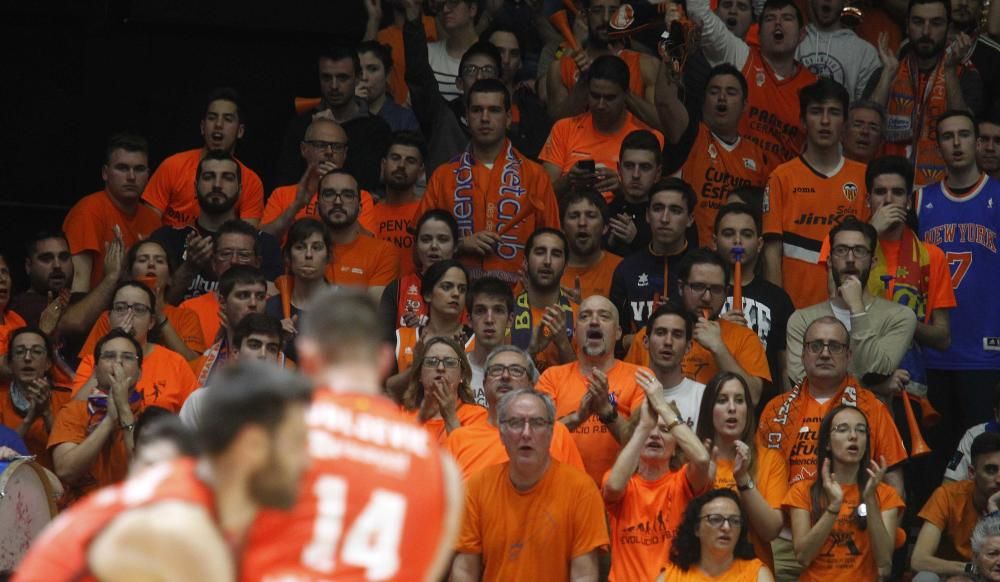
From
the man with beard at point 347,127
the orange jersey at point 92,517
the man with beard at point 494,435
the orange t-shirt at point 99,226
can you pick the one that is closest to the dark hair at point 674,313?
the man with beard at point 494,435

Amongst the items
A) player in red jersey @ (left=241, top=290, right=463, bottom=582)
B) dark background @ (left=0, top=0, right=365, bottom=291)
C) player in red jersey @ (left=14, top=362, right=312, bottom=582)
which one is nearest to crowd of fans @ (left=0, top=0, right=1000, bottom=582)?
dark background @ (left=0, top=0, right=365, bottom=291)

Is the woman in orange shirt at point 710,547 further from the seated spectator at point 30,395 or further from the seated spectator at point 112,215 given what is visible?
the seated spectator at point 112,215

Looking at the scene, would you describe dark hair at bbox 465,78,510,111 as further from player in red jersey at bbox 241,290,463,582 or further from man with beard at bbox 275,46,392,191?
player in red jersey at bbox 241,290,463,582

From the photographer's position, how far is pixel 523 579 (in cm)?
855

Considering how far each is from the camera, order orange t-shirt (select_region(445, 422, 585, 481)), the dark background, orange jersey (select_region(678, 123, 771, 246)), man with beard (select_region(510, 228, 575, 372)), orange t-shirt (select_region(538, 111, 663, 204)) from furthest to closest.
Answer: the dark background, orange t-shirt (select_region(538, 111, 663, 204)), orange jersey (select_region(678, 123, 771, 246)), man with beard (select_region(510, 228, 575, 372)), orange t-shirt (select_region(445, 422, 585, 481))

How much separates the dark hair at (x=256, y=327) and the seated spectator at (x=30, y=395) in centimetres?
127

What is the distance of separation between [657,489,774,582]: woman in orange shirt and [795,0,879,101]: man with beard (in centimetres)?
528

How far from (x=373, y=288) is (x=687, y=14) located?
3.20 meters

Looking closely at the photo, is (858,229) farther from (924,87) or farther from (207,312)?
(207,312)

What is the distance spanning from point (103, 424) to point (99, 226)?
2.72m

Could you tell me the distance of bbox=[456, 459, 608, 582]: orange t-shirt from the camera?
855 cm

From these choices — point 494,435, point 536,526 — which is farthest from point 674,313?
point 536,526

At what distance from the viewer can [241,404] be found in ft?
13.7

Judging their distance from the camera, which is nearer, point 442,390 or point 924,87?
point 442,390
